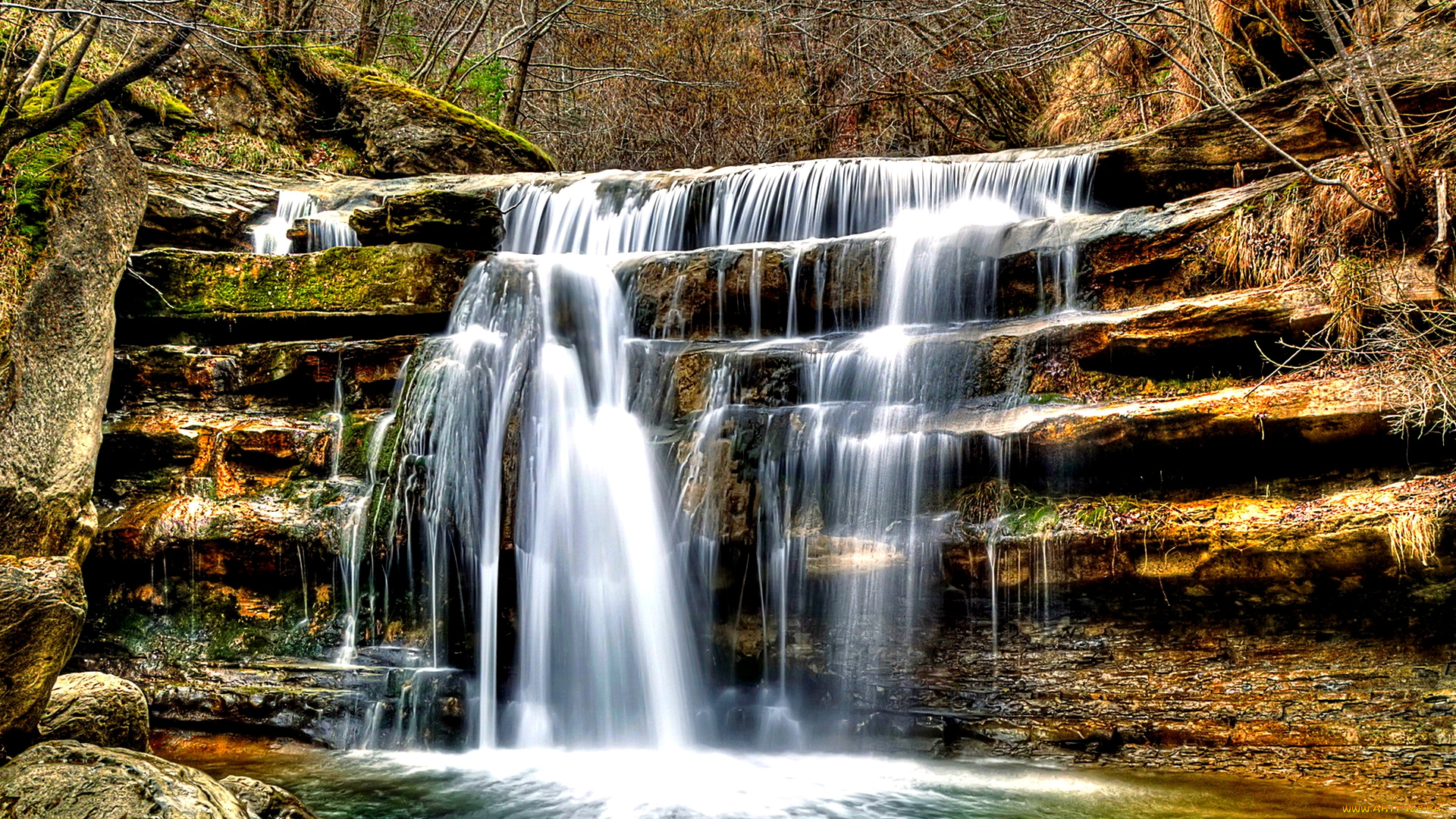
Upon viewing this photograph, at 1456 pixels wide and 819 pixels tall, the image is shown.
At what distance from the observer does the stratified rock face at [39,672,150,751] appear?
4.08 metres

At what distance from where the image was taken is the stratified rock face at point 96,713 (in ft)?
13.4

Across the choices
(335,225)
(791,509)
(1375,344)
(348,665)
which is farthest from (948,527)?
(335,225)

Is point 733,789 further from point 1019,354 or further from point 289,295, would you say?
point 289,295

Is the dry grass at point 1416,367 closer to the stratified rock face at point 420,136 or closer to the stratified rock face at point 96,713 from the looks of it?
the stratified rock face at point 96,713

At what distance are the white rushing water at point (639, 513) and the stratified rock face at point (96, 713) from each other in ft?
6.29

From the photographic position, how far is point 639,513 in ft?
22.4

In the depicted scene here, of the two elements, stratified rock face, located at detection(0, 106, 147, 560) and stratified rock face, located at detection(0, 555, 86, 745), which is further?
stratified rock face, located at detection(0, 106, 147, 560)

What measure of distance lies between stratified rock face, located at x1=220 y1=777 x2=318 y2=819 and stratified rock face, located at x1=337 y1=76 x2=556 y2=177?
11.0m

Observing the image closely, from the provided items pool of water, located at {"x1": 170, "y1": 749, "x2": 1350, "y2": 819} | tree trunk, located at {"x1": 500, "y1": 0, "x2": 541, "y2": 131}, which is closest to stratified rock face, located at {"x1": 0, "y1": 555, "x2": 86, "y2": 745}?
pool of water, located at {"x1": 170, "y1": 749, "x2": 1350, "y2": 819}

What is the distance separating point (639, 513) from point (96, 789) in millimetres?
3949

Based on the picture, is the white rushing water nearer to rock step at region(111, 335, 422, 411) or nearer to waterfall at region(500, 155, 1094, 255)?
rock step at region(111, 335, 422, 411)

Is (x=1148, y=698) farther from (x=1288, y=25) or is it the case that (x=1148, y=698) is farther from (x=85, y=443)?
(x=1288, y=25)

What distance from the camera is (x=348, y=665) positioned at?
21.1ft

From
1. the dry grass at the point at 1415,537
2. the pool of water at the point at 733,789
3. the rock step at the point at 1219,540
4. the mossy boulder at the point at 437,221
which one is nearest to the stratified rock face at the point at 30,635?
the pool of water at the point at 733,789
